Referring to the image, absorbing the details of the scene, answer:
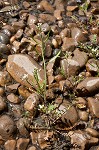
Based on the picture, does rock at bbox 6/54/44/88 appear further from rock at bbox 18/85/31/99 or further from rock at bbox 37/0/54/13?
rock at bbox 37/0/54/13

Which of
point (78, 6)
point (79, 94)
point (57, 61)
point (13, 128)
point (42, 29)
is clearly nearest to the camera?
point (13, 128)

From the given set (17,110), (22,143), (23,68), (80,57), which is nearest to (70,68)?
→ (80,57)

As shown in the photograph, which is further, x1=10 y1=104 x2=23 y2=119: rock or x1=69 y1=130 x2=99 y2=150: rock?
x1=10 y1=104 x2=23 y2=119: rock

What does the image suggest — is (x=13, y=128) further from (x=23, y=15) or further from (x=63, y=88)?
(x=23, y=15)

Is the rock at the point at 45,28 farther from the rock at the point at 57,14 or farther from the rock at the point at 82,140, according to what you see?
the rock at the point at 82,140

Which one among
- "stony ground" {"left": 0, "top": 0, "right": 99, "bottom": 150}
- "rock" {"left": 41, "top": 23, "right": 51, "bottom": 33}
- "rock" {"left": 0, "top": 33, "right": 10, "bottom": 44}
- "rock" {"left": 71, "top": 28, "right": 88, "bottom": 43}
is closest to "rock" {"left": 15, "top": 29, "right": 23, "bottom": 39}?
"stony ground" {"left": 0, "top": 0, "right": 99, "bottom": 150}

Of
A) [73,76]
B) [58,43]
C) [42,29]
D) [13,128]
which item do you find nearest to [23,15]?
[42,29]

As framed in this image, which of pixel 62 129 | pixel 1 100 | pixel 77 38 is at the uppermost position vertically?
pixel 77 38
